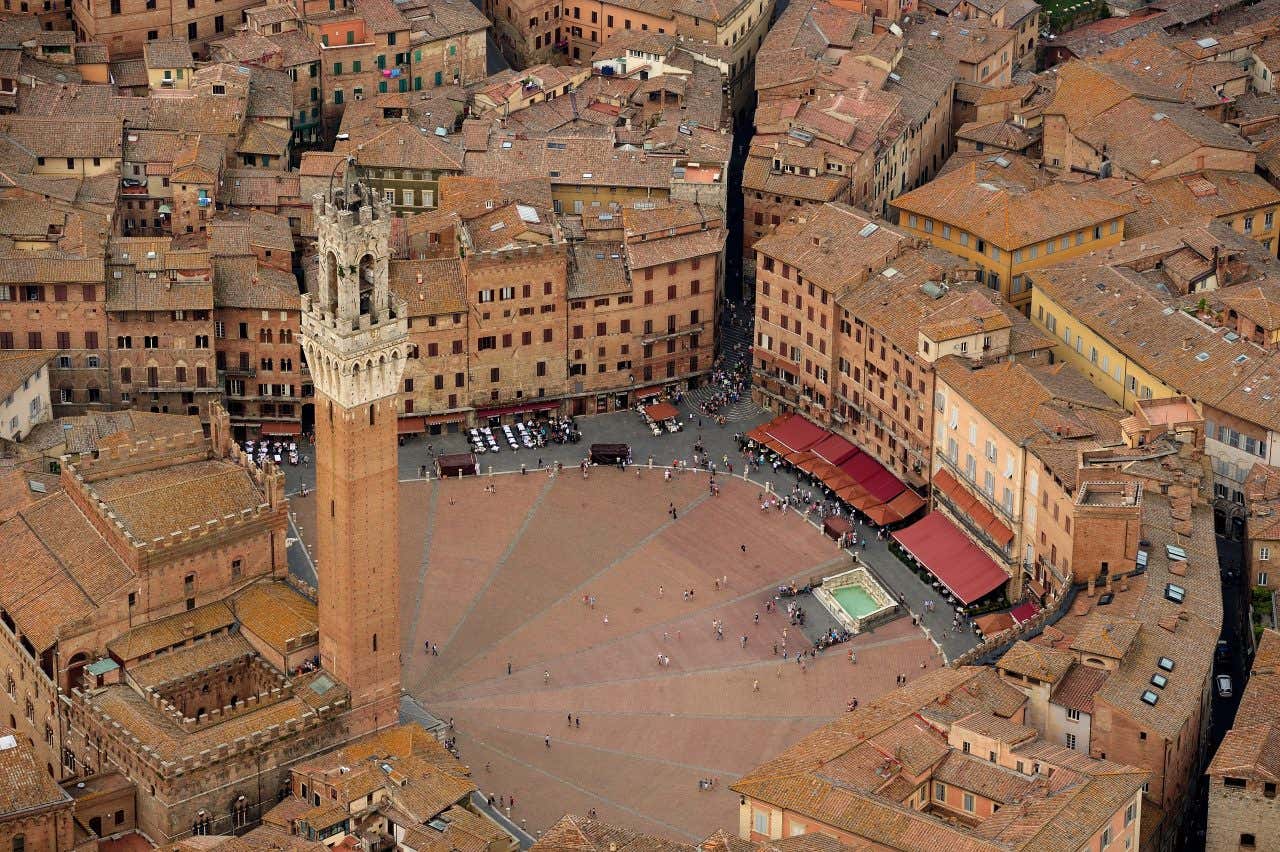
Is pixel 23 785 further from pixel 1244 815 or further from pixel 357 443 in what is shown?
pixel 1244 815

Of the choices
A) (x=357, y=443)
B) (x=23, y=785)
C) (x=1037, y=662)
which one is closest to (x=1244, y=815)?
(x=1037, y=662)

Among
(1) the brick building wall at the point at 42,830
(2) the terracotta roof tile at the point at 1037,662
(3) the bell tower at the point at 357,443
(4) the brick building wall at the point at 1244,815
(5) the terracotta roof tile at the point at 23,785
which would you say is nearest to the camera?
(1) the brick building wall at the point at 42,830

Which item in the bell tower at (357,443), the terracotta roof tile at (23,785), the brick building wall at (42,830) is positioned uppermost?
the bell tower at (357,443)

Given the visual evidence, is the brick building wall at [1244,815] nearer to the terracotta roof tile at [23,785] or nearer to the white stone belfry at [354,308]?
the white stone belfry at [354,308]

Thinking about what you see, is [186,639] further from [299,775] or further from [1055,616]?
[1055,616]

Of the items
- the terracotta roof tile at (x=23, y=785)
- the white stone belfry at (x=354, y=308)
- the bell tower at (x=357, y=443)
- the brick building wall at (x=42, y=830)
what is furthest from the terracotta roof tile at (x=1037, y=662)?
the terracotta roof tile at (x=23, y=785)
